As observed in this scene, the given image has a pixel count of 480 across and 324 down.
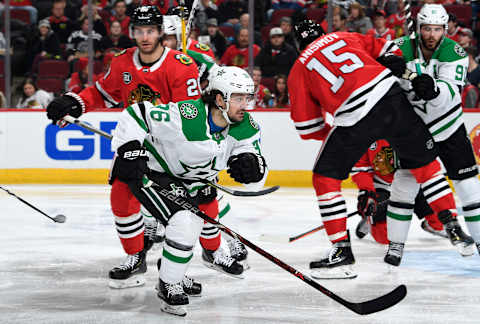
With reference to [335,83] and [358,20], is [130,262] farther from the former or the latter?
[358,20]

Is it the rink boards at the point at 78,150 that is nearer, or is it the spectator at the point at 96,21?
the rink boards at the point at 78,150

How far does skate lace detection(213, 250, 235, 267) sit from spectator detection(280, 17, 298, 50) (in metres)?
4.01

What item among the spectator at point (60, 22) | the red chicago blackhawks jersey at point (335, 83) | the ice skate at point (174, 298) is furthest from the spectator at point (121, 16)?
the ice skate at point (174, 298)

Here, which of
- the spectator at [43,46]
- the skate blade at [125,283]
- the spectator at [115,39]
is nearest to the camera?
the skate blade at [125,283]

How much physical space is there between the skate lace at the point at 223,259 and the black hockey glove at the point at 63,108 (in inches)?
35.6

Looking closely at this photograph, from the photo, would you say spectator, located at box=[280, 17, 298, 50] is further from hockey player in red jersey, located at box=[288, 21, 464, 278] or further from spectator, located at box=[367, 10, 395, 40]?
hockey player in red jersey, located at box=[288, 21, 464, 278]

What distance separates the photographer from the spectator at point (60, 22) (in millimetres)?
7551

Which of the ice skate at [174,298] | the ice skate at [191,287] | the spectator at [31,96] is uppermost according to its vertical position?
the ice skate at [174,298]

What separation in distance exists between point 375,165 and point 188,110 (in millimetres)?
1701

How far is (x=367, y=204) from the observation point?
4.11 meters

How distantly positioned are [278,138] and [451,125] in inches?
136

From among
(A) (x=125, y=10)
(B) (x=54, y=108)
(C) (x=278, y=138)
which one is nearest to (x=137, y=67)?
(B) (x=54, y=108)

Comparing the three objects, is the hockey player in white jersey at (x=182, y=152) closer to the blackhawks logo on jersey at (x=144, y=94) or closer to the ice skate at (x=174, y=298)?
the ice skate at (x=174, y=298)

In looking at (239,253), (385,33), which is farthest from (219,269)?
(385,33)
